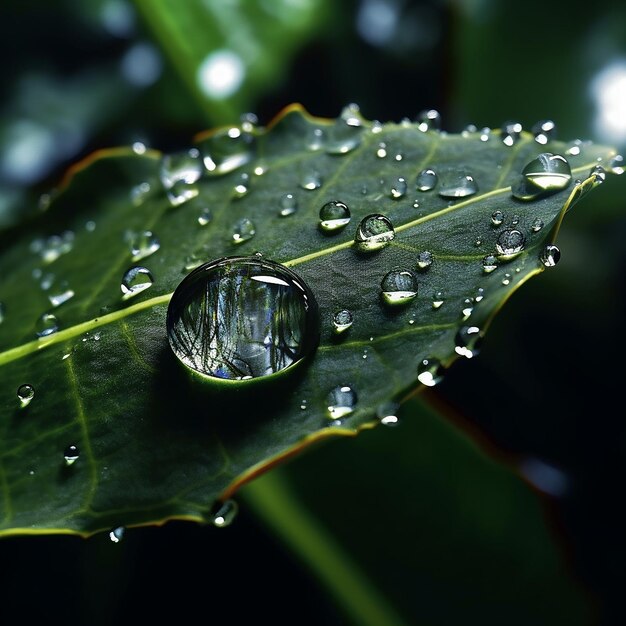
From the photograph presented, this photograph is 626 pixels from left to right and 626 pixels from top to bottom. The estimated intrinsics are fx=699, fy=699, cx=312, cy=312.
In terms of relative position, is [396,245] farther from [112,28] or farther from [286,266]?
[112,28]

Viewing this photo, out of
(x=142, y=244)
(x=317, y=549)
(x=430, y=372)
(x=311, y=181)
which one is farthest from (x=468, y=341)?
(x=317, y=549)

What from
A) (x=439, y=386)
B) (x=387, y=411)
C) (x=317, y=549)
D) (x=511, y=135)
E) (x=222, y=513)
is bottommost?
(x=317, y=549)

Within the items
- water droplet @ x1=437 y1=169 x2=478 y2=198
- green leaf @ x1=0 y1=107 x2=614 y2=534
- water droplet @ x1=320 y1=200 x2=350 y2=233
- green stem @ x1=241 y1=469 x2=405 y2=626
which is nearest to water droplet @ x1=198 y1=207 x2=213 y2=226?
green leaf @ x1=0 y1=107 x2=614 y2=534

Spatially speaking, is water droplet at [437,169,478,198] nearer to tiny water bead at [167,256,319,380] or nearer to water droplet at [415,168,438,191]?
water droplet at [415,168,438,191]

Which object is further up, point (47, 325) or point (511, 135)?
point (511, 135)

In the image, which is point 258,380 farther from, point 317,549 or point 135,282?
point 317,549

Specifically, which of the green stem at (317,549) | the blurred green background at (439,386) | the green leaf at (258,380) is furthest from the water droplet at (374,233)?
the green stem at (317,549)
